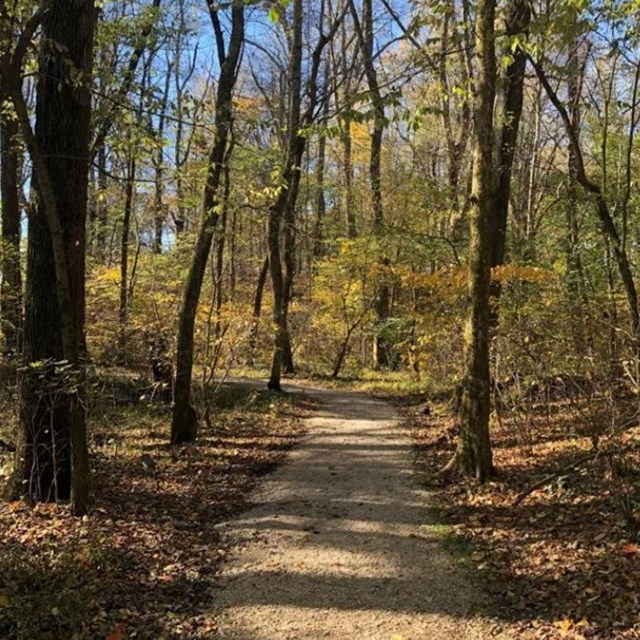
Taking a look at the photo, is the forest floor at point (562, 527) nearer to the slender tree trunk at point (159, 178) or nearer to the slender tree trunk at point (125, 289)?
the slender tree trunk at point (159, 178)

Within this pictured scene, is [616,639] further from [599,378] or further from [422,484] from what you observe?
[422,484]

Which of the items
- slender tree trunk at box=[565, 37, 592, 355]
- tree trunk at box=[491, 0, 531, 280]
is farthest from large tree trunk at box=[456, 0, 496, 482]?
tree trunk at box=[491, 0, 531, 280]

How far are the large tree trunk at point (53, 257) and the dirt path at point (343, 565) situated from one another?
1.88 meters

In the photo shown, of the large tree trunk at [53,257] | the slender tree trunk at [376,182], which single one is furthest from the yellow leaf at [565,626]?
the slender tree trunk at [376,182]

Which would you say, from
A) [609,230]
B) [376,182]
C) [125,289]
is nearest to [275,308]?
[125,289]

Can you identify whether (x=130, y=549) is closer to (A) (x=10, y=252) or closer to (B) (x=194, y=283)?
(B) (x=194, y=283)

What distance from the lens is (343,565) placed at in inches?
205

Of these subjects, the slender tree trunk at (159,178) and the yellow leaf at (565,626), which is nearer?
Answer: the yellow leaf at (565,626)

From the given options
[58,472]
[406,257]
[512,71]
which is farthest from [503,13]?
[406,257]

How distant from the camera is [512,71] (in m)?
10.4

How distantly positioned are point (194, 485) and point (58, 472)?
6.24 feet

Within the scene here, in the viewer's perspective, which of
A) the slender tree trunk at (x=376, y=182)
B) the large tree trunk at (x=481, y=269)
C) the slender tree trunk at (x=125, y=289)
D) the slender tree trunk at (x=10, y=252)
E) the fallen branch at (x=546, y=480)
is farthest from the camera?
the slender tree trunk at (x=376, y=182)

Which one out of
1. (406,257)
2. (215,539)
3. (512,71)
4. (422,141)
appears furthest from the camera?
(422,141)

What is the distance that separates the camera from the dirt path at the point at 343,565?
423cm
